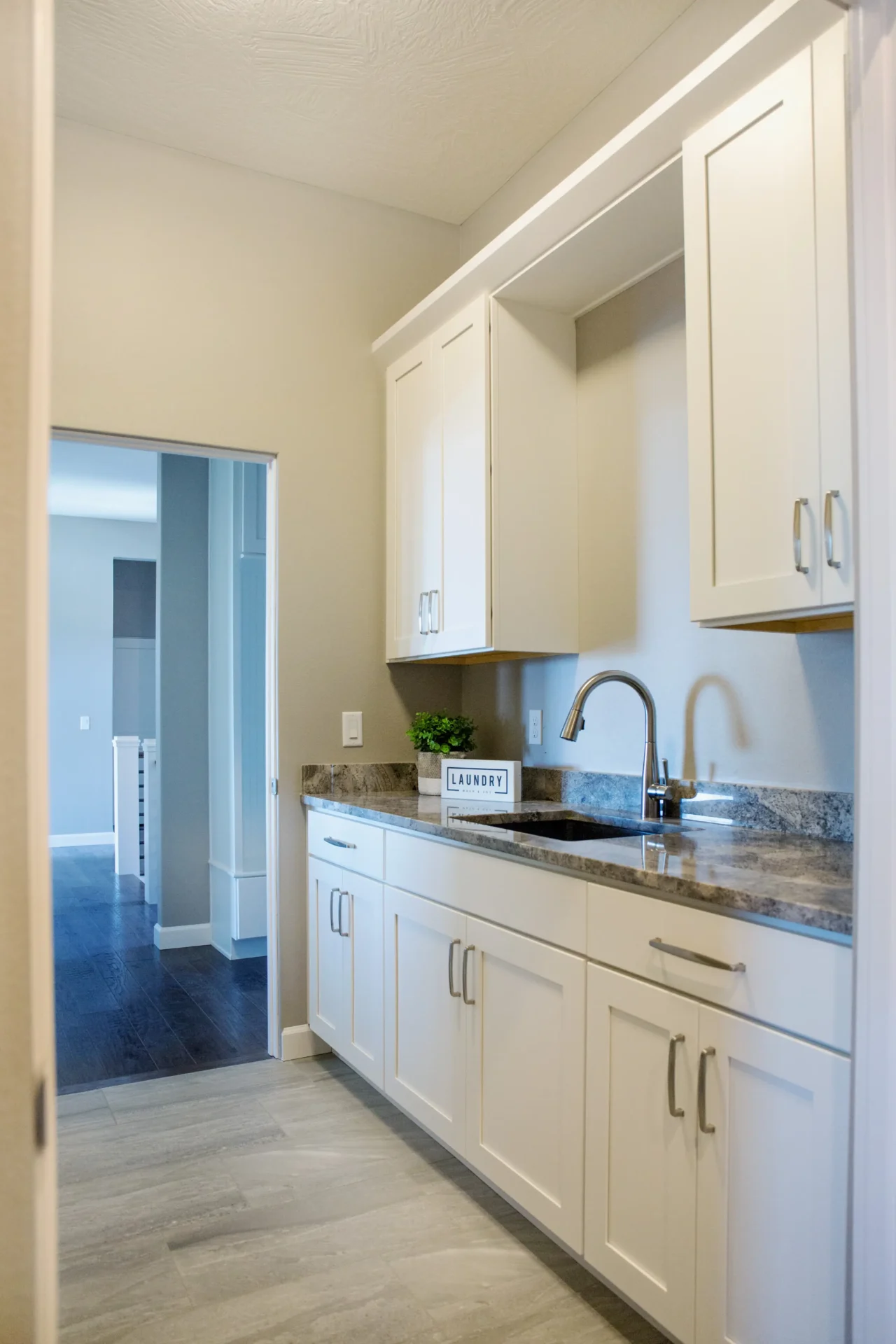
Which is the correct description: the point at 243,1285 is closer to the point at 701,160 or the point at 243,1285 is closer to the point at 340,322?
the point at 701,160

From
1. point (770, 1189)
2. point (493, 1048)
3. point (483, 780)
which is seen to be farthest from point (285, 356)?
point (770, 1189)

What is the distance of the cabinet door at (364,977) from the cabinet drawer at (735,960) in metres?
1.04

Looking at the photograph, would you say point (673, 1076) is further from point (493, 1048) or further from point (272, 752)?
point (272, 752)

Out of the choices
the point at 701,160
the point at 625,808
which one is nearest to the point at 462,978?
the point at 625,808

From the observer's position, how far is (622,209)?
2.25 metres

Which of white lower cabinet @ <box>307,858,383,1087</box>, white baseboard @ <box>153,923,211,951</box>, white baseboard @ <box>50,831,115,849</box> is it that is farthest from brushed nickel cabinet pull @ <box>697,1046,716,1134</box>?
white baseboard @ <box>50,831,115,849</box>

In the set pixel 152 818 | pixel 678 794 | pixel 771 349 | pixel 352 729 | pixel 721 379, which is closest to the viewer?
pixel 771 349

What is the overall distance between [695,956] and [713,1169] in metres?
0.31

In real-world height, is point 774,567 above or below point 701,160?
below

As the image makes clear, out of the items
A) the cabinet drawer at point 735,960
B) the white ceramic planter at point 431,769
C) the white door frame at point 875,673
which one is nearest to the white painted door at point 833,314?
the white door frame at point 875,673

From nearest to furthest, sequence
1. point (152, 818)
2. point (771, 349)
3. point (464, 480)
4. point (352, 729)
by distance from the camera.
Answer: point (771, 349)
point (464, 480)
point (352, 729)
point (152, 818)

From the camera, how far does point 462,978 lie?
7.18 ft

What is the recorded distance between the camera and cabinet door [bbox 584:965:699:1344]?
1.51 metres

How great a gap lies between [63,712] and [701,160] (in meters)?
7.57
